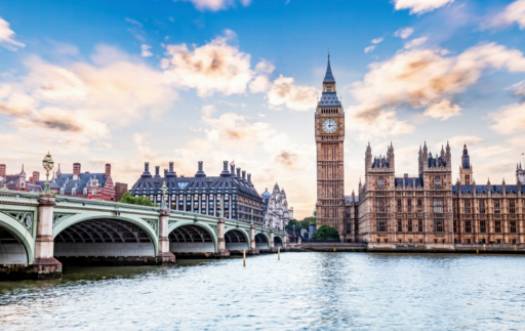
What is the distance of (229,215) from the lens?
488 ft

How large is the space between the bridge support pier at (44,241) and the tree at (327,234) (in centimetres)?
11003

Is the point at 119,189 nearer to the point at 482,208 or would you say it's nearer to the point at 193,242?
the point at 193,242

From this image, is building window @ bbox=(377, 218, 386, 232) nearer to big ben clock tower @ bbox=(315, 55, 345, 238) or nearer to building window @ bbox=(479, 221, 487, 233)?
building window @ bbox=(479, 221, 487, 233)

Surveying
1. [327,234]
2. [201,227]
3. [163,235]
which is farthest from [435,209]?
[163,235]

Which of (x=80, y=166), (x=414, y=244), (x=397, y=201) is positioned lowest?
(x=414, y=244)

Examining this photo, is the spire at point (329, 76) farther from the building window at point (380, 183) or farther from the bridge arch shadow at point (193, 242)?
the bridge arch shadow at point (193, 242)

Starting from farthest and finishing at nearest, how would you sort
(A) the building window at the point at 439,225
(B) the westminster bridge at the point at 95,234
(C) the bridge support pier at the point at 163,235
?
(A) the building window at the point at 439,225
(C) the bridge support pier at the point at 163,235
(B) the westminster bridge at the point at 95,234

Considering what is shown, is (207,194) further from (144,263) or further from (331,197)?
(144,263)

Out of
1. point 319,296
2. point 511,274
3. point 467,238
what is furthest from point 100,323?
point 467,238

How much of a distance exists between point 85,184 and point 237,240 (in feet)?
129

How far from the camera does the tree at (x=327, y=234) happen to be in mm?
144312

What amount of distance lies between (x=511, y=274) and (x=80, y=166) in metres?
99.7

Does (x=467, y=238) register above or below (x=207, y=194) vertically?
below

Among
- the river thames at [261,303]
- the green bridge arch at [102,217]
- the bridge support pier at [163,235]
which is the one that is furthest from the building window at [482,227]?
the green bridge arch at [102,217]
